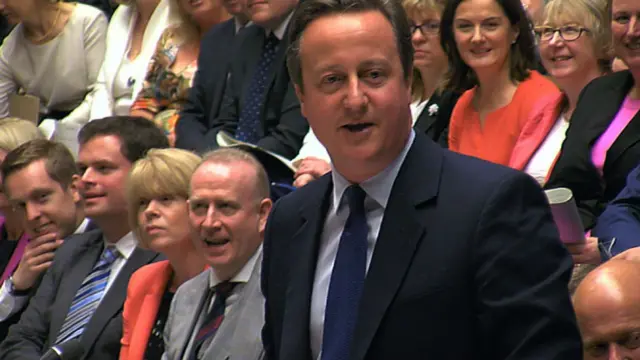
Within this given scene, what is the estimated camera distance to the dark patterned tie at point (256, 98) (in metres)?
5.23

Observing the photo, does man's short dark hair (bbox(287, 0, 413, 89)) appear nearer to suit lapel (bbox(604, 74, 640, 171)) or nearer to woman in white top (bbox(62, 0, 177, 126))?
suit lapel (bbox(604, 74, 640, 171))

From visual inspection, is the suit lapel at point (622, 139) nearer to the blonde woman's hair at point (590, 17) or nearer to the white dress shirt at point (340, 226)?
the blonde woman's hair at point (590, 17)

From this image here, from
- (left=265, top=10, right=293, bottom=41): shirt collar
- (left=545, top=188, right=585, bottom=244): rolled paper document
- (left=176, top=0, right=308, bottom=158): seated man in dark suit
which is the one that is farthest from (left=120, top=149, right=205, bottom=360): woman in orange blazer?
(left=545, top=188, right=585, bottom=244): rolled paper document

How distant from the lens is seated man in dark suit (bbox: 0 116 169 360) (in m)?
4.45

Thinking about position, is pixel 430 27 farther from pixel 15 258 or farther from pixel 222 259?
pixel 15 258

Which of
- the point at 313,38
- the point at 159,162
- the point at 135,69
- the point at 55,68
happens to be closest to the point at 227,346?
the point at 159,162

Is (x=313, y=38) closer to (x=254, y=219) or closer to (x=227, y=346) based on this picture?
(x=227, y=346)

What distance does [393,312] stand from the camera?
2.14 metres

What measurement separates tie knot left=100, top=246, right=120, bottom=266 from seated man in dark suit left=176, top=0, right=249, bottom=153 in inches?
34.3

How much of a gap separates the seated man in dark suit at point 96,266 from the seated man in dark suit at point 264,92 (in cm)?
38

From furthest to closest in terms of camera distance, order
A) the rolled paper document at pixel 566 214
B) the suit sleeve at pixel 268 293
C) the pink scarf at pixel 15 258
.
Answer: the pink scarf at pixel 15 258 → the rolled paper document at pixel 566 214 → the suit sleeve at pixel 268 293

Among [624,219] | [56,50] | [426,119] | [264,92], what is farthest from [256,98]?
[56,50]

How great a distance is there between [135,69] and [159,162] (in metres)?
2.21

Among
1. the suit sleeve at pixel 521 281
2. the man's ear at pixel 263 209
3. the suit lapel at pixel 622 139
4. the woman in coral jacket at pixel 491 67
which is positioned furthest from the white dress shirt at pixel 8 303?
the suit sleeve at pixel 521 281
